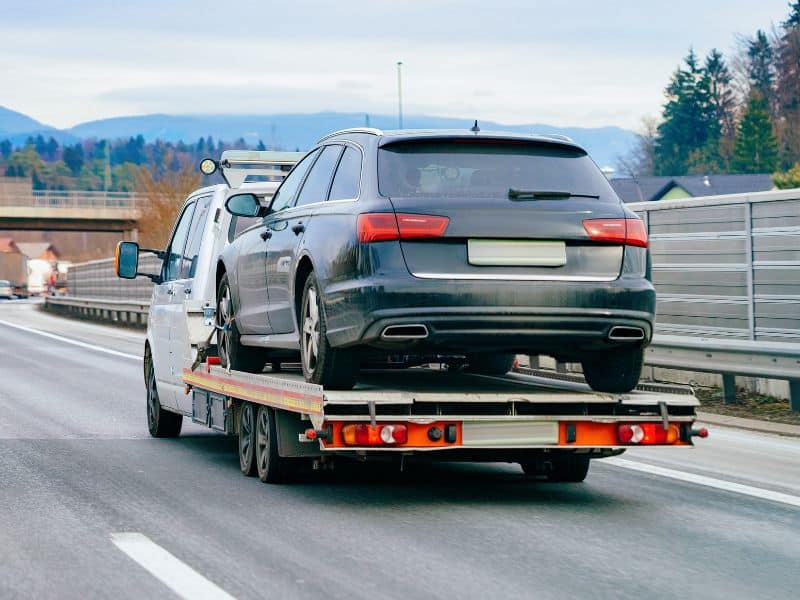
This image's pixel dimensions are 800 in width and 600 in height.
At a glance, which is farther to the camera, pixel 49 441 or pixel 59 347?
pixel 59 347

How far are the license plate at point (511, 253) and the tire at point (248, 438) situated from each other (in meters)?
2.26

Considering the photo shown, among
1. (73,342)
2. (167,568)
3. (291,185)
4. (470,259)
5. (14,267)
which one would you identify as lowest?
(14,267)

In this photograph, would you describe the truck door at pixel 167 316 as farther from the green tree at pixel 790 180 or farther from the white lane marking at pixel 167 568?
the green tree at pixel 790 180

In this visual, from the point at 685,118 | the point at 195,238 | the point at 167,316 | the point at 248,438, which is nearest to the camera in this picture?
the point at 248,438

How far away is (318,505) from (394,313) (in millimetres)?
1267

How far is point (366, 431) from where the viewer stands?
8.35m

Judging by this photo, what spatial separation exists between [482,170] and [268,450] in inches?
85.3

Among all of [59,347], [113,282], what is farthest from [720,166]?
[59,347]

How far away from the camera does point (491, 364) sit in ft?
38.3

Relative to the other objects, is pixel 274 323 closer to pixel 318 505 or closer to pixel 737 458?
pixel 318 505

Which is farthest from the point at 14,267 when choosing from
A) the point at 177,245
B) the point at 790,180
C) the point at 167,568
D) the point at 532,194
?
the point at 167,568

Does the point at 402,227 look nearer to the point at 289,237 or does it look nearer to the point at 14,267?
the point at 289,237

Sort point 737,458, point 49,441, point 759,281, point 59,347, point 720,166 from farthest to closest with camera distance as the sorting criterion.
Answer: point 720,166, point 59,347, point 759,281, point 49,441, point 737,458

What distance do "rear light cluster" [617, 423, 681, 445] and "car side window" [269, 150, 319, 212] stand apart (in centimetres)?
280
